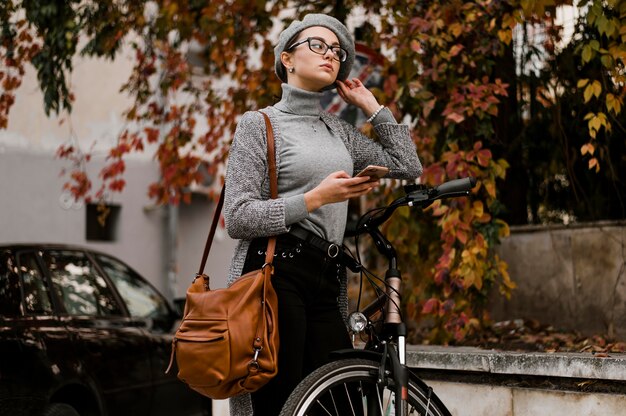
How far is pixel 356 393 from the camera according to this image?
136 inches

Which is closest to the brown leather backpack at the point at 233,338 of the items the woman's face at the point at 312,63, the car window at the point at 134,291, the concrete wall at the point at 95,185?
the woman's face at the point at 312,63

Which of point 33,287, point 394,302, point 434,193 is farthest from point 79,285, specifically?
point 434,193

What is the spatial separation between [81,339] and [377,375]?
10.9ft

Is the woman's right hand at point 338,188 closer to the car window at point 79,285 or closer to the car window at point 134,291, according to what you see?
the car window at point 79,285

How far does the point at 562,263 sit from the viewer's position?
759 centimetres

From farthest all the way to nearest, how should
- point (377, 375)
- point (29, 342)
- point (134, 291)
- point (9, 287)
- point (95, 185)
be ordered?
point (95, 185) < point (134, 291) < point (9, 287) < point (29, 342) < point (377, 375)

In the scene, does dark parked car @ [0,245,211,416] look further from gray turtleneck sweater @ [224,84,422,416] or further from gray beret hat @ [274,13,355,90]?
gray beret hat @ [274,13,355,90]

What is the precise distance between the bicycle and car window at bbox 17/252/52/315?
10.1 ft

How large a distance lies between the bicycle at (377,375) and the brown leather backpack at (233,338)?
0.19m

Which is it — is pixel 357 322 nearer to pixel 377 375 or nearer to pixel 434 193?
pixel 377 375

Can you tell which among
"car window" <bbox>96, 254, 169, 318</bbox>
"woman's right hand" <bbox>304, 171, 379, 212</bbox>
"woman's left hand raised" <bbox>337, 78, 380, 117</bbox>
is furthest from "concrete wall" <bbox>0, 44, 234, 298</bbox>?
"woman's right hand" <bbox>304, 171, 379, 212</bbox>

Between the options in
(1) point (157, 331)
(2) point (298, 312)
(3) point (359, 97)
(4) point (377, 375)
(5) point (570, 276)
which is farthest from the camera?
(5) point (570, 276)

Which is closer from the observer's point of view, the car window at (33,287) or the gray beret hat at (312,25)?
the gray beret hat at (312,25)

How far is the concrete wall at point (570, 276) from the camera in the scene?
7.22 metres
